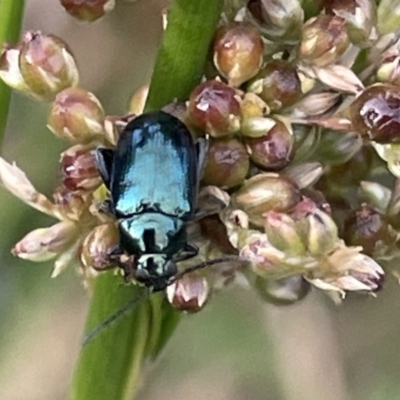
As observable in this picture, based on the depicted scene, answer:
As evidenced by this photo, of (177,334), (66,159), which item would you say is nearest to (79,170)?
(66,159)

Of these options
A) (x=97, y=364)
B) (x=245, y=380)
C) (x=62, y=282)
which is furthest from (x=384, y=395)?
(x=97, y=364)

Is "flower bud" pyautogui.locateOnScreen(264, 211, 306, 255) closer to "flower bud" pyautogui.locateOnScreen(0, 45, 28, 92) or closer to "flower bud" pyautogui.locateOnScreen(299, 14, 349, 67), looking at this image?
"flower bud" pyautogui.locateOnScreen(299, 14, 349, 67)

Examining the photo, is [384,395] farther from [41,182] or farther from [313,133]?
[313,133]

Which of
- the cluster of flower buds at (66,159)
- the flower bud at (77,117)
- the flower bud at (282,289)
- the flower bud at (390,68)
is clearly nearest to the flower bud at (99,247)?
the cluster of flower buds at (66,159)

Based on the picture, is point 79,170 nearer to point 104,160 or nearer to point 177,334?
point 104,160

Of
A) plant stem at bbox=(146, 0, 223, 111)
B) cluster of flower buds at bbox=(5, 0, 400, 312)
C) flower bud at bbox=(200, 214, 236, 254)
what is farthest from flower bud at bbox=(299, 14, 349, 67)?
flower bud at bbox=(200, 214, 236, 254)

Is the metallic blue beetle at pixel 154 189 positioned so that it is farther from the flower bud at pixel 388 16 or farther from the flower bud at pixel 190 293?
the flower bud at pixel 388 16
